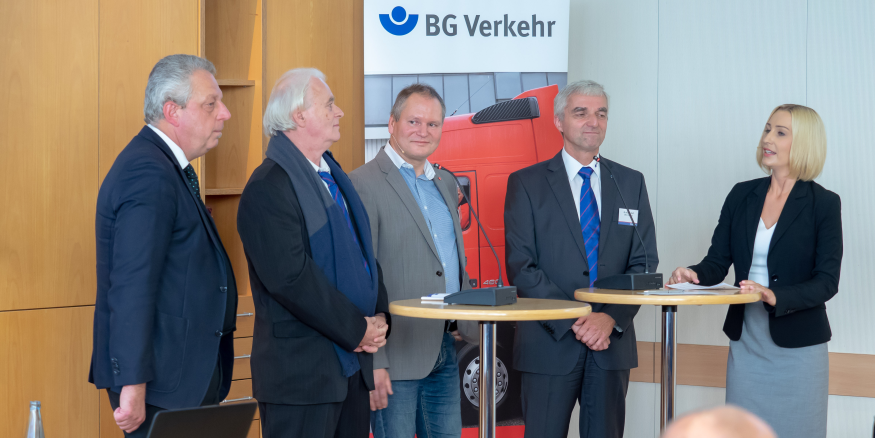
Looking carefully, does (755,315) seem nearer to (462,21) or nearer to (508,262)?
(508,262)

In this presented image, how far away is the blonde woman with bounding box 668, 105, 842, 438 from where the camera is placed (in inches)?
113

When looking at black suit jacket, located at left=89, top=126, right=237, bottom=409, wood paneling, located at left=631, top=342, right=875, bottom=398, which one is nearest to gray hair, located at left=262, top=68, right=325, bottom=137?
black suit jacket, located at left=89, top=126, right=237, bottom=409

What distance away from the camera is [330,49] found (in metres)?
4.12

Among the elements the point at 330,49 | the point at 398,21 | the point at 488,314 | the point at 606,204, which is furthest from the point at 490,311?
the point at 330,49

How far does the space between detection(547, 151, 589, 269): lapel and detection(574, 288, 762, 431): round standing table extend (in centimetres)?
40

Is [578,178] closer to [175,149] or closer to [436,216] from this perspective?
[436,216]

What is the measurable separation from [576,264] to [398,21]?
172cm

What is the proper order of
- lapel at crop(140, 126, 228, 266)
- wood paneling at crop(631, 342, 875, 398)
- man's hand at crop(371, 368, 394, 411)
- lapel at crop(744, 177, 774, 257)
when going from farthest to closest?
1. wood paneling at crop(631, 342, 875, 398)
2. lapel at crop(744, 177, 774, 257)
3. man's hand at crop(371, 368, 394, 411)
4. lapel at crop(140, 126, 228, 266)

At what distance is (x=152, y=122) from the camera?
2082 mm

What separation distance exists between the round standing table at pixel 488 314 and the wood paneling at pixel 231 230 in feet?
6.19

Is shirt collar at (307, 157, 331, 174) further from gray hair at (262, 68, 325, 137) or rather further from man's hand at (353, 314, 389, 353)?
man's hand at (353, 314, 389, 353)

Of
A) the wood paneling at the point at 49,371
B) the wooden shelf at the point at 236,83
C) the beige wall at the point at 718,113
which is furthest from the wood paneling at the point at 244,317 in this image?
the beige wall at the point at 718,113

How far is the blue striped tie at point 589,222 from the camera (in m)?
2.92

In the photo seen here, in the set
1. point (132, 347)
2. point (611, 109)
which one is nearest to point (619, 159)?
point (611, 109)
